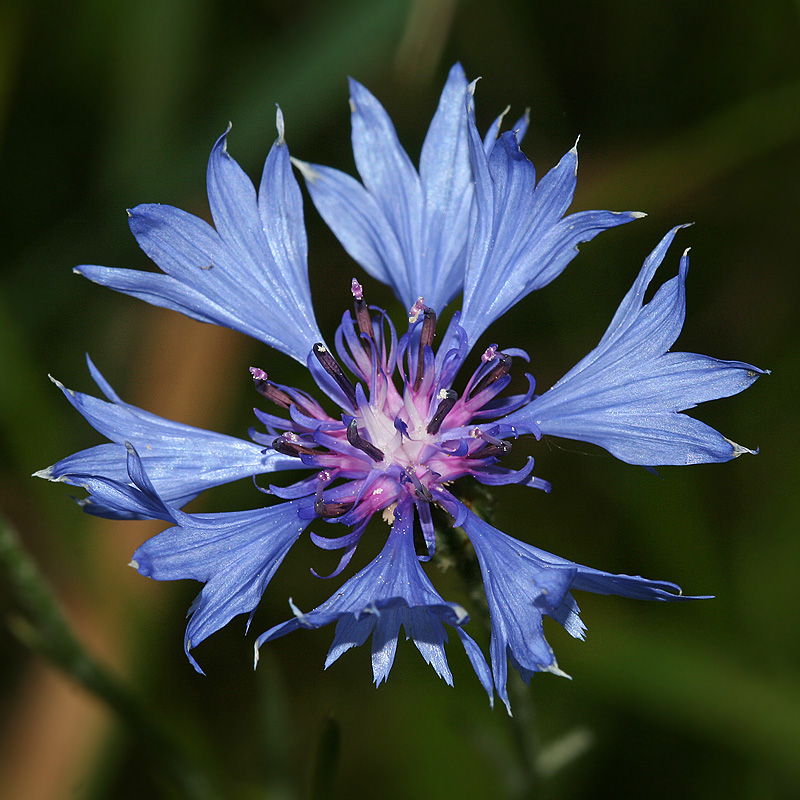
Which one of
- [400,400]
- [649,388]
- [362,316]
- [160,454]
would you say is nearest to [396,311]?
[362,316]

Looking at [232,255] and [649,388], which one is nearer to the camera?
[649,388]

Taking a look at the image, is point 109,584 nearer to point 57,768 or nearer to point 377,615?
point 57,768

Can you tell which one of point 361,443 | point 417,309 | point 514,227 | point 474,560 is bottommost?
point 474,560

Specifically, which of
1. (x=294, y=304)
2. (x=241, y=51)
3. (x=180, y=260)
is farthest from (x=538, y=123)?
(x=180, y=260)

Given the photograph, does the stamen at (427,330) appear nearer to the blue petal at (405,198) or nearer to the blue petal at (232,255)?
the blue petal at (405,198)

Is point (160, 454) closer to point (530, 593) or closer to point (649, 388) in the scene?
point (530, 593)

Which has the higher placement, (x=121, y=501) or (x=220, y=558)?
(x=121, y=501)

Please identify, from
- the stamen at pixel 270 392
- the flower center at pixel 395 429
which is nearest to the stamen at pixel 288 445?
the flower center at pixel 395 429

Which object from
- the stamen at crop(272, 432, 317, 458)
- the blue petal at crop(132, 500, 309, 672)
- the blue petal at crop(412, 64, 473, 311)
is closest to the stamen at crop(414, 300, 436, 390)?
the blue petal at crop(412, 64, 473, 311)
